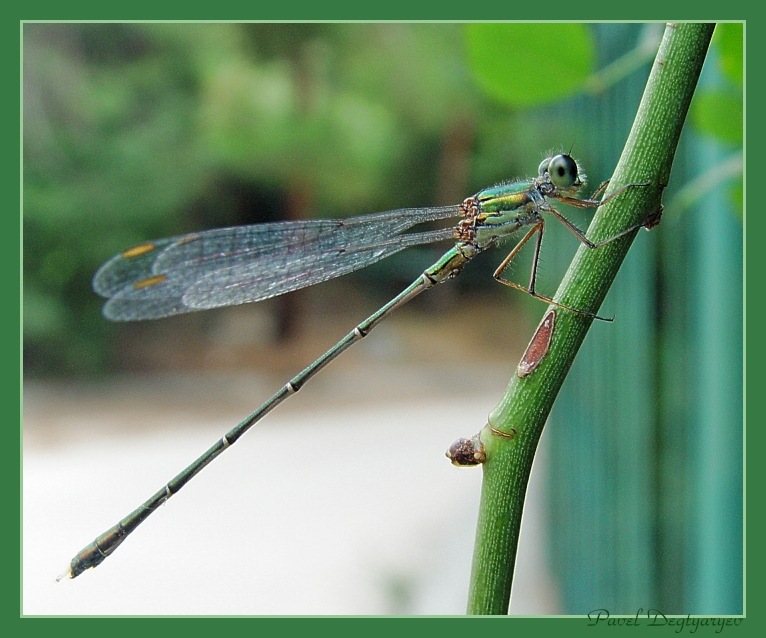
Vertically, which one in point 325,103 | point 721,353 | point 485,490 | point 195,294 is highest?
point 325,103

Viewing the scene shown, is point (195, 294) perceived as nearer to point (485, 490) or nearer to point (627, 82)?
point (485, 490)

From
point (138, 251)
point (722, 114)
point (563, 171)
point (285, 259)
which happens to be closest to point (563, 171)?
point (563, 171)

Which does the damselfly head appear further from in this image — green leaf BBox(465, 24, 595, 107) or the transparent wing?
the transparent wing

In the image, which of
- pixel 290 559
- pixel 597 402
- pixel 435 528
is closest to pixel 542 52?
pixel 597 402

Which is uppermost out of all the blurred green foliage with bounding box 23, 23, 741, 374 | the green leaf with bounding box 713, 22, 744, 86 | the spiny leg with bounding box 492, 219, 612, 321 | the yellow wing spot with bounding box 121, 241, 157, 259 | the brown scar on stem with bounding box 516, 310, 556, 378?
the blurred green foliage with bounding box 23, 23, 741, 374

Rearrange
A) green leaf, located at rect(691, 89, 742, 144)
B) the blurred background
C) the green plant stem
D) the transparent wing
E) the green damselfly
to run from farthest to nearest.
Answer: the blurred background, the transparent wing, the green damselfly, green leaf, located at rect(691, 89, 742, 144), the green plant stem

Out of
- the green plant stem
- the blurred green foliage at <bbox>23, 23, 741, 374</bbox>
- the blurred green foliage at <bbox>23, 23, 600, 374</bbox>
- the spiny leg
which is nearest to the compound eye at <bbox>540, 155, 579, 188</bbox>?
the spiny leg
